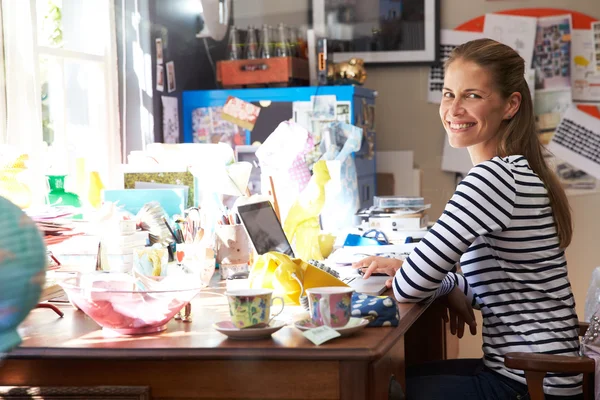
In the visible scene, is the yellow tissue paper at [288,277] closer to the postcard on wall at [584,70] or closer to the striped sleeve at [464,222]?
the striped sleeve at [464,222]

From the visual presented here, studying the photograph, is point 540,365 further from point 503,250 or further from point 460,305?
point 460,305

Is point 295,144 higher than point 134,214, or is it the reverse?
point 295,144

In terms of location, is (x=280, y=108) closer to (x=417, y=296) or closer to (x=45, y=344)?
(x=417, y=296)

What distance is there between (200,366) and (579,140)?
3.10 m

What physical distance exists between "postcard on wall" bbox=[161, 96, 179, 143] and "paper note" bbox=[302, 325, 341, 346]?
2.03 metres

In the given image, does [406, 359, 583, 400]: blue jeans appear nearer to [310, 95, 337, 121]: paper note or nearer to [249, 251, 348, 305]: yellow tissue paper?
[249, 251, 348, 305]: yellow tissue paper

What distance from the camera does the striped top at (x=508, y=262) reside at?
1.72 meters

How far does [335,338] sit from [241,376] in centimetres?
18

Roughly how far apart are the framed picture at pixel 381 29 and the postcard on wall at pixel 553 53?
50 cm

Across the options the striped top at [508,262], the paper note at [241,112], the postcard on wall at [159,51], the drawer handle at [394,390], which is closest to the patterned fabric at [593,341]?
the striped top at [508,262]

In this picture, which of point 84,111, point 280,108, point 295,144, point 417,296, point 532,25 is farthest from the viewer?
point 532,25

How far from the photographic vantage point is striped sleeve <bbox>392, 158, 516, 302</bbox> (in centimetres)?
171

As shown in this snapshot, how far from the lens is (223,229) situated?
2254 mm

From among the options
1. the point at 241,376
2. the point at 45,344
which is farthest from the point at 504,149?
the point at 45,344
